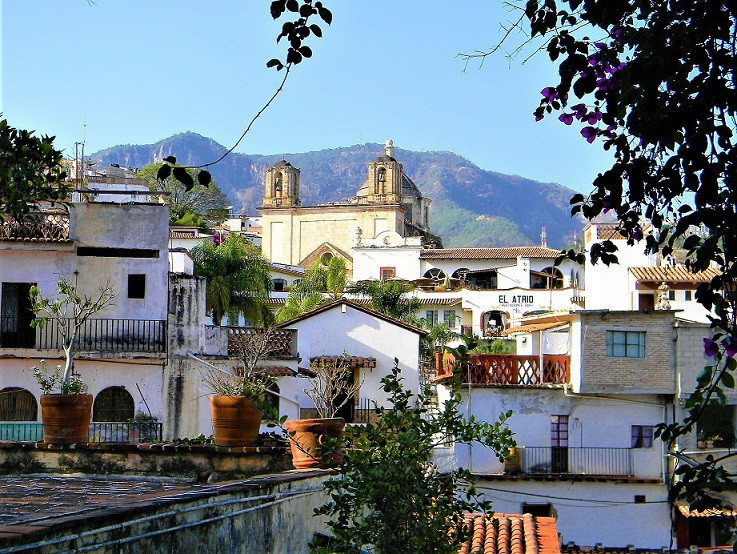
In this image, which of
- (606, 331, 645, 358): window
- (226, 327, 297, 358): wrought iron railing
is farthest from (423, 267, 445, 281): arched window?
(226, 327, 297, 358): wrought iron railing

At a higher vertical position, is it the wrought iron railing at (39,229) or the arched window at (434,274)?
the arched window at (434,274)

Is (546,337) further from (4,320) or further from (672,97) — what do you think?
(672,97)

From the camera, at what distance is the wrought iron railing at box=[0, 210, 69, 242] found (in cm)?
2669

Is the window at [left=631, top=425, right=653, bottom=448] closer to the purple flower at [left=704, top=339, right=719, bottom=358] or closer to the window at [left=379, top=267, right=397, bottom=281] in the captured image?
the purple flower at [left=704, top=339, right=719, bottom=358]

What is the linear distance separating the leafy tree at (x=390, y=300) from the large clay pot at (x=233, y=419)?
46.0 m

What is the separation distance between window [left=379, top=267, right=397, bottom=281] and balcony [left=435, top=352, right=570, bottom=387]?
46993mm

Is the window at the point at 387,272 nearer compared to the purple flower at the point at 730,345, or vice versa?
the purple flower at the point at 730,345

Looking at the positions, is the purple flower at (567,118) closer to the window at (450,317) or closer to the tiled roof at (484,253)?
the window at (450,317)

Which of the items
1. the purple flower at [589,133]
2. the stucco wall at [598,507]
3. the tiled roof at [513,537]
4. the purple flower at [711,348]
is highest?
the purple flower at [589,133]

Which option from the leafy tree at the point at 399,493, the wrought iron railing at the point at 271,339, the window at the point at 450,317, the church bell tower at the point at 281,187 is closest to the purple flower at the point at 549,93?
the leafy tree at the point at 399,493

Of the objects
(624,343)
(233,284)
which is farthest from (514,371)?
(233,284)

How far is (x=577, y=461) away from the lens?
3325 cm

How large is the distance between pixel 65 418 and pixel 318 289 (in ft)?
168

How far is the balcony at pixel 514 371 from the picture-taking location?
34.3 meters
